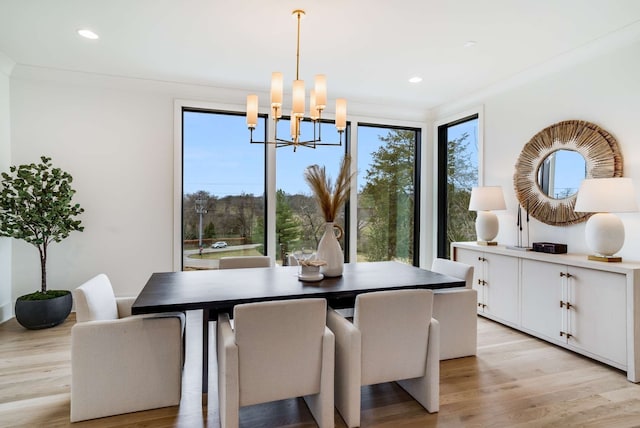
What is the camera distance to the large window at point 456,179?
15.9 feet

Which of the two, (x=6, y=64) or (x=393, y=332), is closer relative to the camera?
(x=393, y=332)

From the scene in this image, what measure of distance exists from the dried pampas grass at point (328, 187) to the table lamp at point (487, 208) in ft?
6.75

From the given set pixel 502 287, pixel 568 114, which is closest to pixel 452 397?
pixel 502 287

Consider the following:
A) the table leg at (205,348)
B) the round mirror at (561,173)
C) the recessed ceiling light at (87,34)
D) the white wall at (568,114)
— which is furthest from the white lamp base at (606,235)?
the recessed ceiling light at (87,34)

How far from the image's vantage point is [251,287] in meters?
2.45

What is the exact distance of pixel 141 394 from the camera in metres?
2.16

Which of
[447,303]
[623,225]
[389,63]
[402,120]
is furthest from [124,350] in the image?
[402,120]

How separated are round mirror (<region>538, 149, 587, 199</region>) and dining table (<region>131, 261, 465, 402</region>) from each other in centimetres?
176

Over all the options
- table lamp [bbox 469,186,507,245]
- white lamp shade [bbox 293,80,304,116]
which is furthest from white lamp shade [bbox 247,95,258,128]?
table lamp [bbox 469,186,507,245]

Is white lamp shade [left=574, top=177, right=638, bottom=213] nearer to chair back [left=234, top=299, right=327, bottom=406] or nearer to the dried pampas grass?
the dried pampas grass

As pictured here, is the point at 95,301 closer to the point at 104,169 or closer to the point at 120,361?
the point at 120,361

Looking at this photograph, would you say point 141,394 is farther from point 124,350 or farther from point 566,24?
point 566,24

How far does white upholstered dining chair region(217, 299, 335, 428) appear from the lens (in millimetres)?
1832

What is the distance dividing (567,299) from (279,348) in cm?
259
